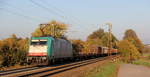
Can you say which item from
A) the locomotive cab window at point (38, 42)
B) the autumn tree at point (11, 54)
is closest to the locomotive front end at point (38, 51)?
the locomotive cab window at point (38, 42)

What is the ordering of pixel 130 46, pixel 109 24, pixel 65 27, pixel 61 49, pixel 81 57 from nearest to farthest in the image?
pixel 61 49 → pixel 130 46 → pixel 81 57 → pixel 109 24 → pixel 65 27

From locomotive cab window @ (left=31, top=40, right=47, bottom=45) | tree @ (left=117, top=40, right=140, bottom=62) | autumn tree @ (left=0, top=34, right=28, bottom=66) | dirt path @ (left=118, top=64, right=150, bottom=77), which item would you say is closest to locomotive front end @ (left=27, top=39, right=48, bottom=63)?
locomotive cab window @ (left=31, top=40, right=47, bottom=45)

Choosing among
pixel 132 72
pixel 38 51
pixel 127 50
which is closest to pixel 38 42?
pixel 38 51

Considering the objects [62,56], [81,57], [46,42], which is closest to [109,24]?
[81,57]

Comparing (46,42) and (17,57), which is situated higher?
(46,42)

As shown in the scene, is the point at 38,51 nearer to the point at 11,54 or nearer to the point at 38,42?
the point at 38,42

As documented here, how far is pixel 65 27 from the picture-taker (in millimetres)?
60125

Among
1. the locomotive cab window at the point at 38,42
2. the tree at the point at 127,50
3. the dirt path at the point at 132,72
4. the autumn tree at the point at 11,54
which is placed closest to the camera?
the dirt path at the point at 132,72

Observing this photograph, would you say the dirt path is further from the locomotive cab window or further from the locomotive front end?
the locomotive cab window

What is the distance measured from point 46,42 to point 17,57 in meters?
3.38

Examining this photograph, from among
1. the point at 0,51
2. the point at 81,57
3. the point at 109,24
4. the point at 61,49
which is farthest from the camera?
the point at 109,24

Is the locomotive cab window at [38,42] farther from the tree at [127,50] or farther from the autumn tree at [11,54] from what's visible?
the tree at [127,50]

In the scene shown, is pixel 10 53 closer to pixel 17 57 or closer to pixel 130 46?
pixel 17 57

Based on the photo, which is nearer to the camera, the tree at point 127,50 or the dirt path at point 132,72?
the dirt path at point 132,72
